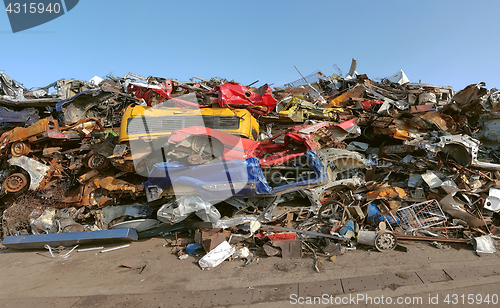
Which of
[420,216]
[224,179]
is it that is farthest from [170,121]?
[420,216]

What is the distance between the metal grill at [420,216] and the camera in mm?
4688

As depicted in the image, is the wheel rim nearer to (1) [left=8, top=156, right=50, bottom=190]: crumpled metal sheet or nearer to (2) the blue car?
(2) the blue car

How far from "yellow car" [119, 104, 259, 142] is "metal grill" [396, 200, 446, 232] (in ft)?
11.4

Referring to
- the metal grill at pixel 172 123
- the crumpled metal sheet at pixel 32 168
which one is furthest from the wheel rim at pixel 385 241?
the crumpled metal sheet at pixel 32 168

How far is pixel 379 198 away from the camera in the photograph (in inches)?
193

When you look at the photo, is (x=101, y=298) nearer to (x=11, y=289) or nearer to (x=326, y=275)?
(x=11, y=289)

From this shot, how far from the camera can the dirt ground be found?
3.20 metres

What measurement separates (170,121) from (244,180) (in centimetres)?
219

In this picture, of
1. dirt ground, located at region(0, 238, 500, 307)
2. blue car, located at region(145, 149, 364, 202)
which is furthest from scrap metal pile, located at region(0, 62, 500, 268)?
dirt ground, located at region(0, 238, 500, 307)

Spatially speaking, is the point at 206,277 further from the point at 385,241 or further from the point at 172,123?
the point at 172,123

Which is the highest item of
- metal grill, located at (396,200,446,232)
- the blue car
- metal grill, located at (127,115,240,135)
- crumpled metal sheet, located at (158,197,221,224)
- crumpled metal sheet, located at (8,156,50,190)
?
metal grill, located at (127,115,240,135)

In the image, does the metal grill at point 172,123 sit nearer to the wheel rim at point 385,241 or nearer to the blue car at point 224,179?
the blue car at point 224,179

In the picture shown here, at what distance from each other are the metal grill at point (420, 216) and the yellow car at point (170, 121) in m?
3.48

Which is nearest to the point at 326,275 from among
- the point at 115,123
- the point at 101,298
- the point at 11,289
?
the point at 101,298
